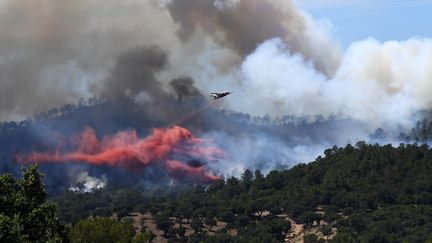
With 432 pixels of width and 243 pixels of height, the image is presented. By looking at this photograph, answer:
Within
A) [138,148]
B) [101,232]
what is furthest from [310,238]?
[101,232]

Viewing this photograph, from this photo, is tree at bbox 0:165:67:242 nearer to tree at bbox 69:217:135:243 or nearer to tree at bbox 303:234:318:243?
tree at bbox 69:217:135:243

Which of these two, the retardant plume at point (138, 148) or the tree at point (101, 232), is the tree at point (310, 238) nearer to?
the retardant plume at point (138, 148)

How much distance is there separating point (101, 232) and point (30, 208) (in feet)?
125

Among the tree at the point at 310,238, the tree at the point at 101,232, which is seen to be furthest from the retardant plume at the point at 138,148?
the tree at the point at 101,232

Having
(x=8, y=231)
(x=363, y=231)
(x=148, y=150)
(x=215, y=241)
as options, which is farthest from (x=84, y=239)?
(x=363, y=231)

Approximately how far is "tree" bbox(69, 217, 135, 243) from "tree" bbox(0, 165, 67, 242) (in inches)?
1234

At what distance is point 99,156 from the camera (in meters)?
192

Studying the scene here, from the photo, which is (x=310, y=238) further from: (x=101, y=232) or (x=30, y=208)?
(x=30, y=208)

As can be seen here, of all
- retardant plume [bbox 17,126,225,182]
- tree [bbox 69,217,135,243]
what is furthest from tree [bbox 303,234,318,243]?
tree [bbox 69,217,135,243]

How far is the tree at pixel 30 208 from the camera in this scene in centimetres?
5722

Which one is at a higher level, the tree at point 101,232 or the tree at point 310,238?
the tree at point 310,238

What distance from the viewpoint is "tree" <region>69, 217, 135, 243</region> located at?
9362cm

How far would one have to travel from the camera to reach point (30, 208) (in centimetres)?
5878

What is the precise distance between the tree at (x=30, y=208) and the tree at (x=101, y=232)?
31332 millimetres
